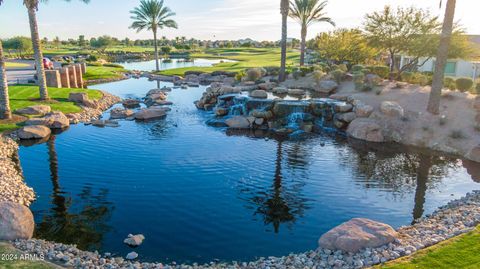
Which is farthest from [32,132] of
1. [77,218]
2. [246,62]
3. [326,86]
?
[246,62]

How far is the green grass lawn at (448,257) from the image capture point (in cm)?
880

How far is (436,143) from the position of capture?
879 inches

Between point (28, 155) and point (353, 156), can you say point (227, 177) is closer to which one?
point (353, 156)

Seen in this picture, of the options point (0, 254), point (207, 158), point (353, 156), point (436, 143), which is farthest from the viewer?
point (436, 143)

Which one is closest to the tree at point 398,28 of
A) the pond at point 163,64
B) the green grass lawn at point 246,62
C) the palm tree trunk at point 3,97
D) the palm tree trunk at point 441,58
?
the palm tree trunk at point 441,58

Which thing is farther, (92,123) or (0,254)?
(92,123)

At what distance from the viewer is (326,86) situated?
37.2 metres

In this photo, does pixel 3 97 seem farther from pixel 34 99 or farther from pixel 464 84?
pixel 464 84

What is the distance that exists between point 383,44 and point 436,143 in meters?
17.5

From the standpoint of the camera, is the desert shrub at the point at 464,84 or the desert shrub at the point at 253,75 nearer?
the desert shrub at the point at 464,84

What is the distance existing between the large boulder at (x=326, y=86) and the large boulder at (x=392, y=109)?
35.1 feet

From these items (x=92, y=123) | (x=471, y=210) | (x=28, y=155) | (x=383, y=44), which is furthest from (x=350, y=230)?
(x=383, y=44)

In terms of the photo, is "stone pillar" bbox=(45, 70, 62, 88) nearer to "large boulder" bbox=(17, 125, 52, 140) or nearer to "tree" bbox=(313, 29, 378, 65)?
"large boulder" bbox=(17, 125, 52, 140)

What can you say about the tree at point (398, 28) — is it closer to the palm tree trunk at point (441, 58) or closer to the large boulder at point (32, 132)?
the palm tree trunk at point (441, 58)
